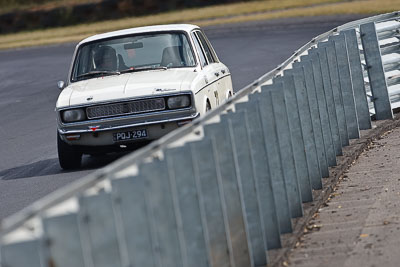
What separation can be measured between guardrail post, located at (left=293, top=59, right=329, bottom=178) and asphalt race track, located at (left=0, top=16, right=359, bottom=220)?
2905 millimetres

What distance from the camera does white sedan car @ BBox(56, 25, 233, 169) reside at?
1283 cm

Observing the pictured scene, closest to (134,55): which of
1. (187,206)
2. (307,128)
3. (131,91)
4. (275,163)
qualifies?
(131,91)

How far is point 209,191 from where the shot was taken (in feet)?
20.3

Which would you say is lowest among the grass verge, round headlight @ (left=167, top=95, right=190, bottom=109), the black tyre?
the black tyre

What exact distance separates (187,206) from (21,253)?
5.51ft

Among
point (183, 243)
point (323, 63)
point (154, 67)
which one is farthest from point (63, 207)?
point (154, 67)

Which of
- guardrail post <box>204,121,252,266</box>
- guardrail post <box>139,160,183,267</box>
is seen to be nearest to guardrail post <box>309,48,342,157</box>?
guardrail post <box>204,121,252,266</box>

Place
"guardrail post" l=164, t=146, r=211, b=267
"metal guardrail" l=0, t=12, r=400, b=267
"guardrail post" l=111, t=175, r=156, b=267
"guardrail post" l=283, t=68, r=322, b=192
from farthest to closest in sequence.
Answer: "guardrail post" l=283, t=68, r=322, b=192, "guardrail post" l=164, t=146, r=211, b=267, "guardrail post" l=111, t=175, r=156, b=267, "metal guardrail" l=0, t=12, r=400, b=267

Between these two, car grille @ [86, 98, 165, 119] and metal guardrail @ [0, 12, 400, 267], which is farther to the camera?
car grille @ [86, 98, 165, 119]

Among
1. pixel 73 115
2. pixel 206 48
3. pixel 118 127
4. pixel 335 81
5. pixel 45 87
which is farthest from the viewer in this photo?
pixel 45 87

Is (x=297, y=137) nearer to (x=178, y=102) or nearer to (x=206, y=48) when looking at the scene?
(x=178, y=102)

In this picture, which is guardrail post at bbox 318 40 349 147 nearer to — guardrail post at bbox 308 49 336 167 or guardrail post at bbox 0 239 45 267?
guardrail post at bbox 308 49 336 167

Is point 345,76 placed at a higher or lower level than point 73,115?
lower

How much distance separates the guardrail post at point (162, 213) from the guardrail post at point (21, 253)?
3.38ft
